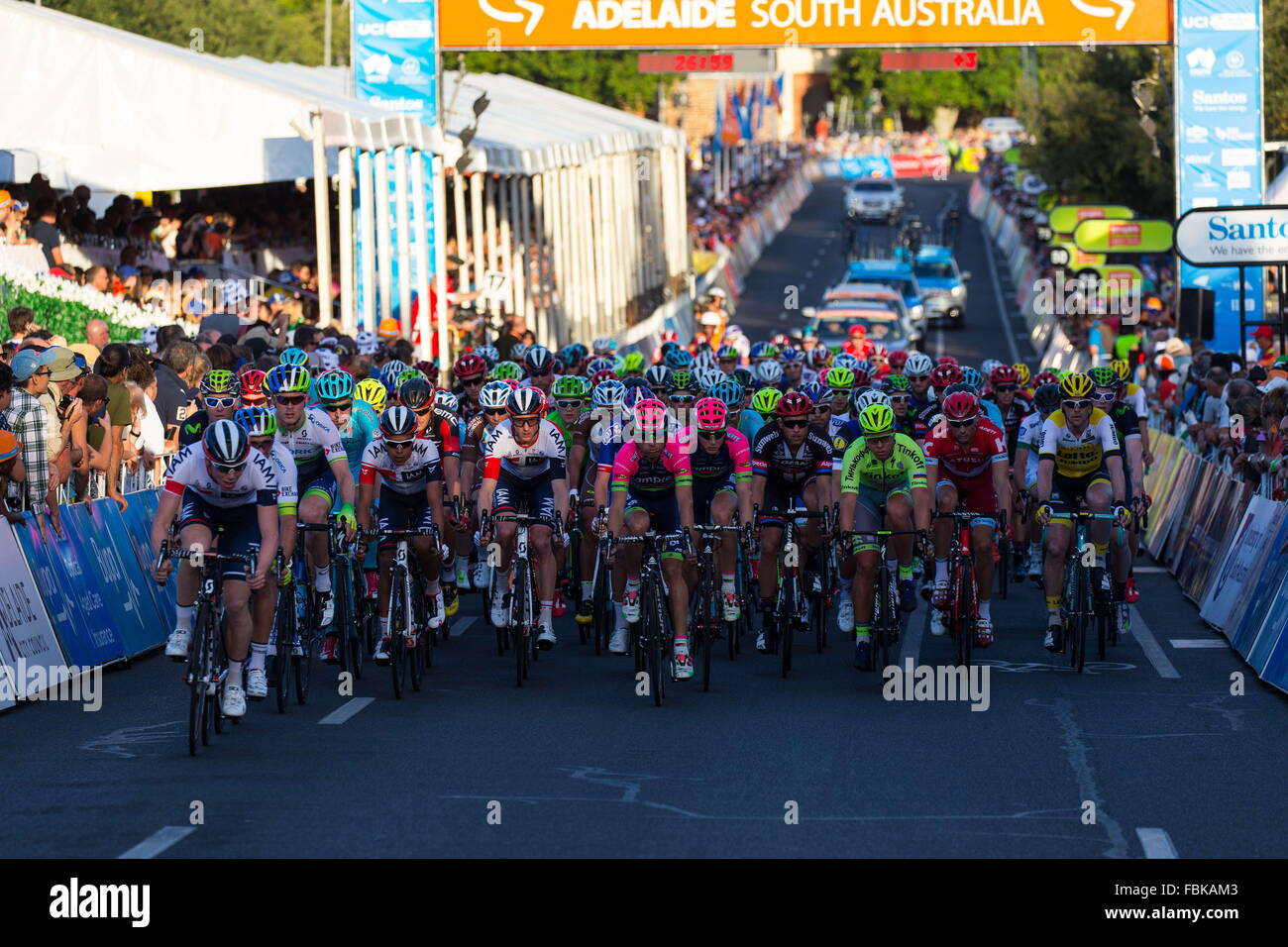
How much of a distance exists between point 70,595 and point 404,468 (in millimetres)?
2209

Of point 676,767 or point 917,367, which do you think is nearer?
point 676,767

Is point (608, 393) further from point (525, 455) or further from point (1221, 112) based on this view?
point (1221, 112)

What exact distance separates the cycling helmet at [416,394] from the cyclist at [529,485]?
0.69 meters

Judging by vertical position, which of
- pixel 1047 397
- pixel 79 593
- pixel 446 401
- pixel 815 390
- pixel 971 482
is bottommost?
pixel 79 593

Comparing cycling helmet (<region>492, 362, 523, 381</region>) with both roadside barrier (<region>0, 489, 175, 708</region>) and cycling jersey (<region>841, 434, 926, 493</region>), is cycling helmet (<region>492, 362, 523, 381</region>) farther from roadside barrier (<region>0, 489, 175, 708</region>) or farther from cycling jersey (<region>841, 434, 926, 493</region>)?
cycling jersey (<region>841, 434, 926, 493</region>)

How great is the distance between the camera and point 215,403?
1457 cm

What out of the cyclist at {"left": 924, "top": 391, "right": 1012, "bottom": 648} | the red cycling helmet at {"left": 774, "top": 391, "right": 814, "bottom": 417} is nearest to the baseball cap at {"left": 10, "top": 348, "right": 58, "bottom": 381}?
the red cycling helmet at {"left": 774, "top": 391, "right": 814, "bottom": 417}

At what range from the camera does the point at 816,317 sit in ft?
134

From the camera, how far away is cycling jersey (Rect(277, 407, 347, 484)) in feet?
47.4

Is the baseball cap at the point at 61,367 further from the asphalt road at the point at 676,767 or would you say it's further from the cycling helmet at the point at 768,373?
the cycling helmet at the point at 768,373

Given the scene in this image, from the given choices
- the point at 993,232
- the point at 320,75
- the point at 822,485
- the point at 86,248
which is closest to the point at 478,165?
the point at 320,75

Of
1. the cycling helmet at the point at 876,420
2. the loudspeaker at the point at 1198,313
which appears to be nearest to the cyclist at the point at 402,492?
the cycling helmet at the point at 876,420

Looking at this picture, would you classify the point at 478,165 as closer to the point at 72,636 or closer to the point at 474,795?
the point at 72,636

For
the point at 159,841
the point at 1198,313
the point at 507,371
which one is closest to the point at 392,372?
the point at 507,371
